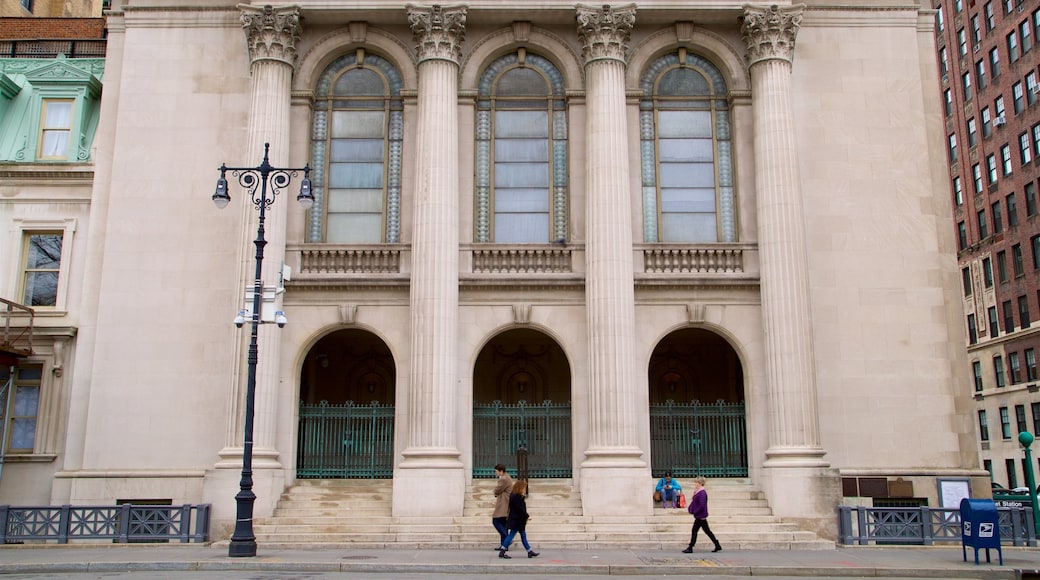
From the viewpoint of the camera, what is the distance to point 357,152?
2861 cm

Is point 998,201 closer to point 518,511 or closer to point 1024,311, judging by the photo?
point 1024,311

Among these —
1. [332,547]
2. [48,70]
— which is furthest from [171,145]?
[332,547]

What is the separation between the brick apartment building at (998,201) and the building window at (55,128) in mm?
56324

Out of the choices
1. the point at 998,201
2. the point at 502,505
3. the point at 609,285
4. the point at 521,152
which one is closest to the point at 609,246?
the point at 609,285

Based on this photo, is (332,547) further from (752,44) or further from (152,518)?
(752,44)

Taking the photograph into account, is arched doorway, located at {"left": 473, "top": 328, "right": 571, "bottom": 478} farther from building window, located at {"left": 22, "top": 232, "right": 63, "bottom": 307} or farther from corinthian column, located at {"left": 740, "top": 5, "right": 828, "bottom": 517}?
building window, located at {"left": 22, "top": 232, "right": 63, "bottom": 307}

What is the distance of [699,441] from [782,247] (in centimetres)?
593

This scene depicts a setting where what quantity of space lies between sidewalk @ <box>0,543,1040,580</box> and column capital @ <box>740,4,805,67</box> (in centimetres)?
1413

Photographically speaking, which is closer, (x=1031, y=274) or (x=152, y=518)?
(x=152, y=518)

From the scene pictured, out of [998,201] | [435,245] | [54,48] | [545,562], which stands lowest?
[545,562]

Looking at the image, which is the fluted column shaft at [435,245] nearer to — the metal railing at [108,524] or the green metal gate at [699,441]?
the metal railing at [108,524]

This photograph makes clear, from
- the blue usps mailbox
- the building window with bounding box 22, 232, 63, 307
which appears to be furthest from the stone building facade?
the blue usps mailbox

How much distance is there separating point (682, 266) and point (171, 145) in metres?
15.3

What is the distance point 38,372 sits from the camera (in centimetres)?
2773
